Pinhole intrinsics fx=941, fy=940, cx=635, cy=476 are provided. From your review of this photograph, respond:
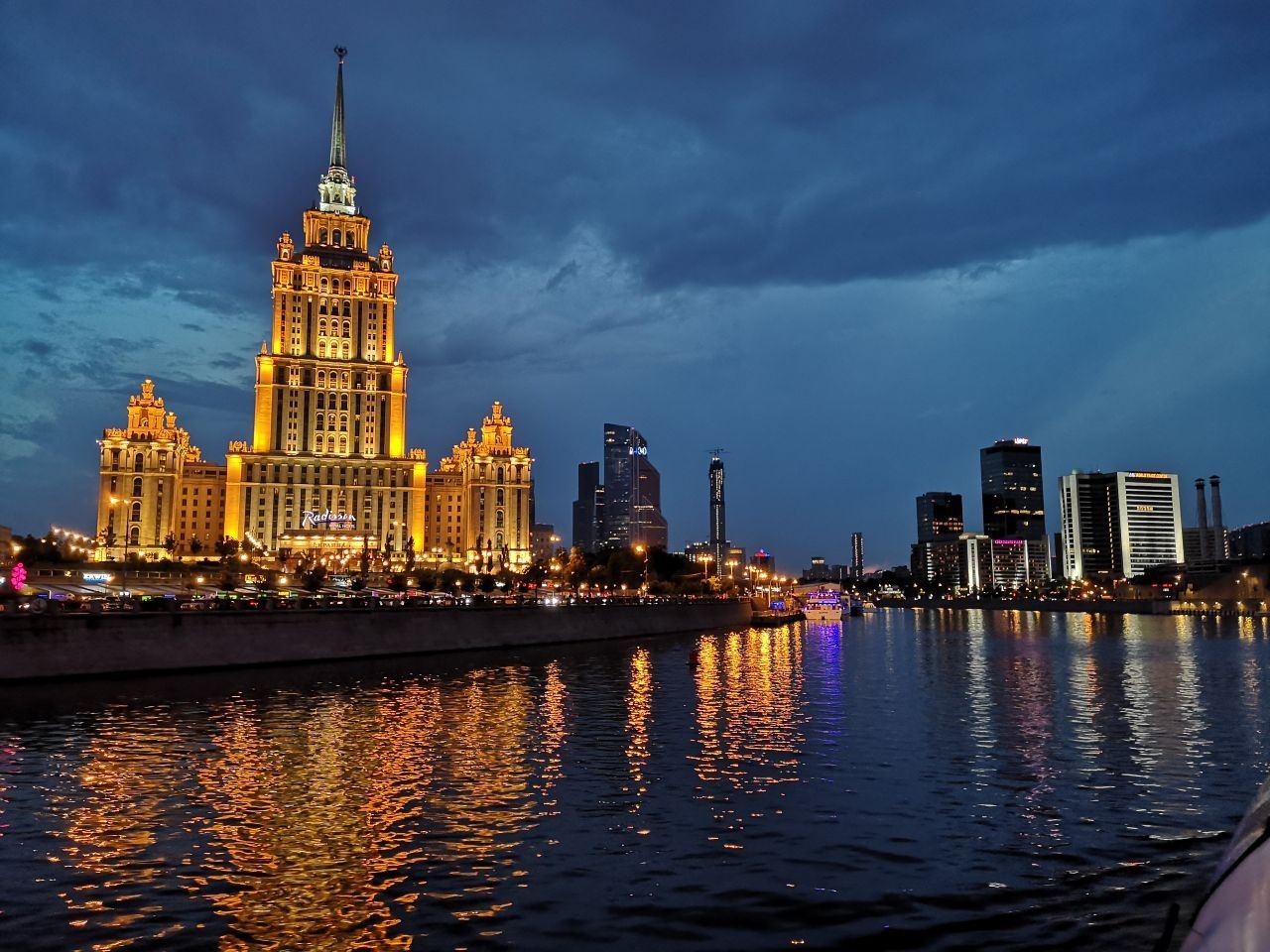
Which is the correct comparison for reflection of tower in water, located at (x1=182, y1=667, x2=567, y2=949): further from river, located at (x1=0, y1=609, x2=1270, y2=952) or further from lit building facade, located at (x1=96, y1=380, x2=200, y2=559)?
lit building facade, located at (x1=96, y1=380, x2=200, y2=559)

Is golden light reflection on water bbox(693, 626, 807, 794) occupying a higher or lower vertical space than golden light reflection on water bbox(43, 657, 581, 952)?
lower

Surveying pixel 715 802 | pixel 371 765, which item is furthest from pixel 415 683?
pixel 715 802

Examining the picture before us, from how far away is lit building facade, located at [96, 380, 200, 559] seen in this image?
597ft

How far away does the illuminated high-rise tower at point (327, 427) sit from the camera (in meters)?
184

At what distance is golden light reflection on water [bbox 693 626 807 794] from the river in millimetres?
248

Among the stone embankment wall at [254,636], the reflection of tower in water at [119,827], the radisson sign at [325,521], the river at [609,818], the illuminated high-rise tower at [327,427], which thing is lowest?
the river at [609,818]

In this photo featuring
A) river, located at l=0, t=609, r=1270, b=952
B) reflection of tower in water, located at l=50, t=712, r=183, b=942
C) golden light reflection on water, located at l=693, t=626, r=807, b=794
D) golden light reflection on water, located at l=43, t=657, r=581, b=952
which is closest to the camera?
river, located at l=0, t=609, r=1270, b=952

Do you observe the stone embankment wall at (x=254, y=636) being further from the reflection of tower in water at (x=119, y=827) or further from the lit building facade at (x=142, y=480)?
the lit building facade at (x=142, y=480)

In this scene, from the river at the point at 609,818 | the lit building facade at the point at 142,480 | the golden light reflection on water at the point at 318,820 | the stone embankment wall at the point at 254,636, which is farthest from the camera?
the lit building facade at the point at 142,480

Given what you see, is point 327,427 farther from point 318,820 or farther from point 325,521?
point 318,820

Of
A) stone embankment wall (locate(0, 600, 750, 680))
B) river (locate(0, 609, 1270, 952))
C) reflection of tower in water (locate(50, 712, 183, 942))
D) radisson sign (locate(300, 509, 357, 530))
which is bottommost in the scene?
river (locate(0, 609, 1270, 952))

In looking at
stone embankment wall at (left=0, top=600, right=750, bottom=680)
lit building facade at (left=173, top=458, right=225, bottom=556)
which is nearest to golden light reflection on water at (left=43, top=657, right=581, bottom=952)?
stone embankment wall at (left=0, top=600, right=750, bottom=680)

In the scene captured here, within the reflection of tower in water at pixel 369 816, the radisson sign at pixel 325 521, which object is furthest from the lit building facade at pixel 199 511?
the reflection of tower in water at pixel 369 816

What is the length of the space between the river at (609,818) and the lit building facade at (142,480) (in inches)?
5999
